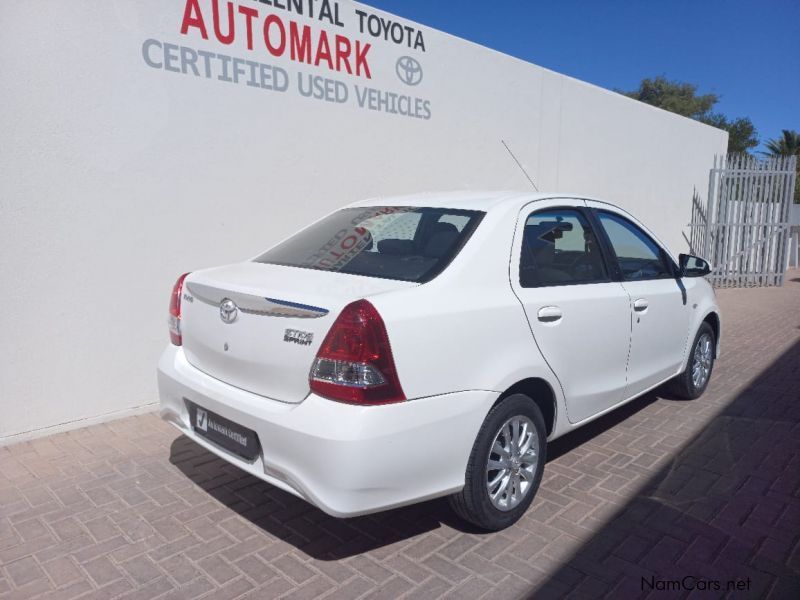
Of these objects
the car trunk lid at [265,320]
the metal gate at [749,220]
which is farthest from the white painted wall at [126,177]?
the metal gate at [749,220]

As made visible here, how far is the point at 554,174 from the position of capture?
9.38 meters

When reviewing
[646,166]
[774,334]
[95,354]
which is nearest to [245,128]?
[95,354]

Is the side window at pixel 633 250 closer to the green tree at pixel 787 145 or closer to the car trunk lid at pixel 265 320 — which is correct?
the car trunk lid at pixel 265 320

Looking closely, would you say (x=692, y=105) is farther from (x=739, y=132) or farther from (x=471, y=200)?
(x=471, y=200)

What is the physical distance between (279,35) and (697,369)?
4.65 m

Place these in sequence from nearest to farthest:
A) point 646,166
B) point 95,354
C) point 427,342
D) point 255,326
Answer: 1. point 427,342
2. point 255,326
3. point 95,354
4. point 646,166

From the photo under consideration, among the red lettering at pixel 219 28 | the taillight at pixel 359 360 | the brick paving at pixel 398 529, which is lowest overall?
the brick paving at pixel 398 529

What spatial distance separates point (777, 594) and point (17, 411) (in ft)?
15.1

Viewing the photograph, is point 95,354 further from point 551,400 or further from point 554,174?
point 554,174

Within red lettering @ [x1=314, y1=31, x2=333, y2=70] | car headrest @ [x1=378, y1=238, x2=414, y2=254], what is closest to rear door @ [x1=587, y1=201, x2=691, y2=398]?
car headrest @ [x1=378, y1=238, x2=414, y2=254]

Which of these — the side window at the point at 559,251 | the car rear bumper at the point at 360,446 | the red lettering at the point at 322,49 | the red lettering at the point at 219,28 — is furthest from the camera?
the red lettering at the point at 322,49

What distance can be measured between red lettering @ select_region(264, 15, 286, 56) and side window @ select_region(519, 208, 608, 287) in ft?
10.1

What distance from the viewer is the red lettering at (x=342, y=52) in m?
5.79

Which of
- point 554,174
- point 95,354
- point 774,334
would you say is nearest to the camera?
point 95,354
